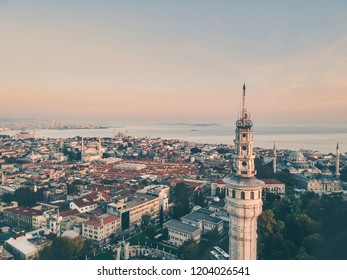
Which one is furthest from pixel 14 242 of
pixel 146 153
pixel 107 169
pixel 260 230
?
pixel 146 153

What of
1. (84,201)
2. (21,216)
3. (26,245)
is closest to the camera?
(26,245)

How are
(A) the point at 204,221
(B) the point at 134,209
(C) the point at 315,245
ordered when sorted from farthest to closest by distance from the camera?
(B) the point at 134,209 → (A) the point at 204,221 → (C) the point at 315,245

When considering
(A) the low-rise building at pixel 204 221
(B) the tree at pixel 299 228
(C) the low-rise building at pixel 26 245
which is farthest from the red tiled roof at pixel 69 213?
(B) the tree at pixel 299 228

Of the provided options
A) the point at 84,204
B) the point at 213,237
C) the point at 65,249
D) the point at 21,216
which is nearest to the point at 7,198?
the point at 21,216

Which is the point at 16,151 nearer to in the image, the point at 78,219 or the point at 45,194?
the point at 45,194

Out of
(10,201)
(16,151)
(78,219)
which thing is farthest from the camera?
(16,151)

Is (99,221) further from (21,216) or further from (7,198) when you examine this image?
(7,198)

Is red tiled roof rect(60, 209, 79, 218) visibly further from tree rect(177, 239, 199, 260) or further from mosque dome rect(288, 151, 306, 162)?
mosque dome rect(288, 151, 306, 162)

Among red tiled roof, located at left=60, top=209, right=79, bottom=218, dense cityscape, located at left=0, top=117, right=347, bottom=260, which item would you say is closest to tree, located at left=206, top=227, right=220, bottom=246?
dense cityscape, located at left=0, top=117, right=347, bottom=260
